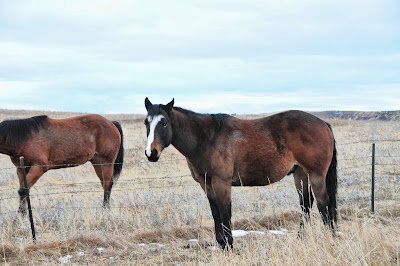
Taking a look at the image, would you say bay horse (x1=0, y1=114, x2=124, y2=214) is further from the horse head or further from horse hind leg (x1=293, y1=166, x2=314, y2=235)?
horse hind leg (x1=293, y1=166, x2=314, y2=235)

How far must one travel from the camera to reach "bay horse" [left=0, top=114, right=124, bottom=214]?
9117 millimetres

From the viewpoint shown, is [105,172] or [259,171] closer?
[259,171]

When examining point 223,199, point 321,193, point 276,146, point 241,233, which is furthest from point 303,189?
point 223,199

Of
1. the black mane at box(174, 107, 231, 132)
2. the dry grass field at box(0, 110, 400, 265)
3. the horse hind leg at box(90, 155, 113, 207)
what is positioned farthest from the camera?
the horse hind leg at box(90, 155, 113, 207)

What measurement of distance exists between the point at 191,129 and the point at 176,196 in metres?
3.52

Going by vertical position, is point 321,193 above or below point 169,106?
below

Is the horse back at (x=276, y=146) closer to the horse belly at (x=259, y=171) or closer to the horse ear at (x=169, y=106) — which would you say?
the horse belly at (x=259, y=171)

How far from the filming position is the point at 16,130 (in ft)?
30.2

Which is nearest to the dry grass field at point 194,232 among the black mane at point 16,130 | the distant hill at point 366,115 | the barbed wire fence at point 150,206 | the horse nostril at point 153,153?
the barbed wire fence at point 150,206

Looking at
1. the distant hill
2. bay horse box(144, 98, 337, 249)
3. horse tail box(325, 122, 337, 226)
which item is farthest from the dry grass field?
the distant hill

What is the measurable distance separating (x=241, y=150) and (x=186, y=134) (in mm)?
853

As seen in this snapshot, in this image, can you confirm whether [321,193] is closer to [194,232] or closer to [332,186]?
[332,186]

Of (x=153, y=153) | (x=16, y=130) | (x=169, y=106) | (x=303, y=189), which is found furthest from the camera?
(x=16, y=130)

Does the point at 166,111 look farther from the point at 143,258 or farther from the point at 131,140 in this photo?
the point at 131,140
